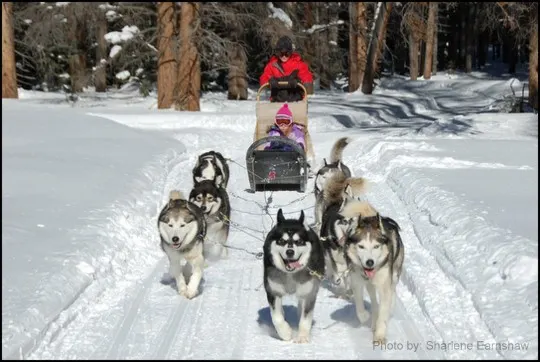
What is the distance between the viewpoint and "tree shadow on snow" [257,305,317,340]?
220 inches

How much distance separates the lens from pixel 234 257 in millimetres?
7777

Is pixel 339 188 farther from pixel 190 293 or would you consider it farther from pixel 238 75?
pixel 238 75

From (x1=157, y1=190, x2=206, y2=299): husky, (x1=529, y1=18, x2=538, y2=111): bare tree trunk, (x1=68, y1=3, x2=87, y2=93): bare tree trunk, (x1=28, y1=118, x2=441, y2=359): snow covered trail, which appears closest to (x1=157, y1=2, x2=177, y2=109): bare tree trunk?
(x1=68, y1=3, x2=87, y2=93): bare tree trunk

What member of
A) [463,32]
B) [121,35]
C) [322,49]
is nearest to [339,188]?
[121,35]

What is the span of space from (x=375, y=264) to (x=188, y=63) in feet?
52.4

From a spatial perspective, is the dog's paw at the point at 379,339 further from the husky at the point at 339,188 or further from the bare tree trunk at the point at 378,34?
the bare tree trunk at the point at 378,34

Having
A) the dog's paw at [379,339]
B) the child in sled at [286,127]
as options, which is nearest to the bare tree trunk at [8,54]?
the child in sled at [286,127]

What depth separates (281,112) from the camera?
1111 cm

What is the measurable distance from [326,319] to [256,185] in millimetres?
5130

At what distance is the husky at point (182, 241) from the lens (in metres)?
6.42

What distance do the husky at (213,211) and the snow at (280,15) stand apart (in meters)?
17.0

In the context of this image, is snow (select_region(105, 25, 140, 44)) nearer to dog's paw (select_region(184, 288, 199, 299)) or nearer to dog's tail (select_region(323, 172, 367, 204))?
dog's tail (select_region(323, 172, 367, 204))

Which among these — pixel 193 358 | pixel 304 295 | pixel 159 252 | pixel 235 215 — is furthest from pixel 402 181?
pixel 193 358

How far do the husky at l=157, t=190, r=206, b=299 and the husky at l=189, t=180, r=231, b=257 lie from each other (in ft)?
2.96
